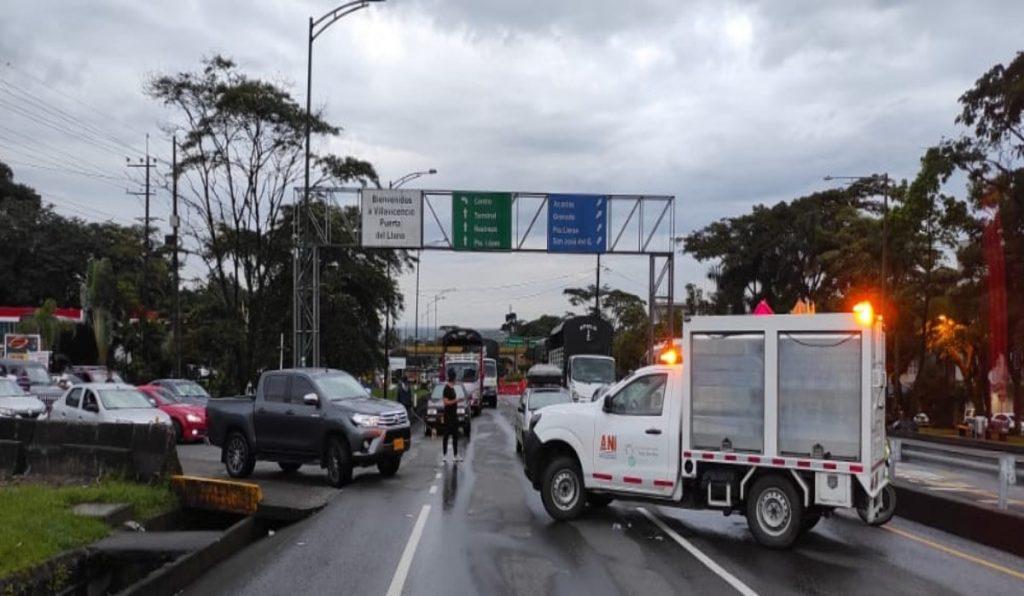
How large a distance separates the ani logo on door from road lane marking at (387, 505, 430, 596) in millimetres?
2610

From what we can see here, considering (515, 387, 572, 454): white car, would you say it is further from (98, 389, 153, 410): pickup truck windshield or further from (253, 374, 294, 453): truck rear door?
(98, 389, 153, 410): pickup truck windshield

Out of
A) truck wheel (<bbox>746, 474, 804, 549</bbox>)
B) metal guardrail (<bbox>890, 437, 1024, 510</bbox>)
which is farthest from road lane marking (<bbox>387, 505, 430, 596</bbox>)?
metal guardrail (<bbox>890, 437, 1024, 510</bbox>)

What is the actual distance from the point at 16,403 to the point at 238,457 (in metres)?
11.1

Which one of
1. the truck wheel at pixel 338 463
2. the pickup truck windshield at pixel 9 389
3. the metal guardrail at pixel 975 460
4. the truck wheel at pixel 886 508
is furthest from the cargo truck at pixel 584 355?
the truck wheel at pixel 886 508

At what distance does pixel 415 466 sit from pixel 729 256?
4131 centimetres

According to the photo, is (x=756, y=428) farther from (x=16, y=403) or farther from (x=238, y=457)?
(x=16, y=403)

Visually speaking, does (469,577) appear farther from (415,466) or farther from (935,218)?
(935,218)

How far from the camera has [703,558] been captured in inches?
396

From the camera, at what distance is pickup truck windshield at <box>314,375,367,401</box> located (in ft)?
55.3

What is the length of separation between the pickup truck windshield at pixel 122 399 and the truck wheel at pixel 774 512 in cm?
1631

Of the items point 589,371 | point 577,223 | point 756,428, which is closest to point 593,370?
point 589,371

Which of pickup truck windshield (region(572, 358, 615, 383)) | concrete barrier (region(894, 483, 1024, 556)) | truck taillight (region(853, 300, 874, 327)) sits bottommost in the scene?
concrete barrier (region(894, 483, 1024, 556))

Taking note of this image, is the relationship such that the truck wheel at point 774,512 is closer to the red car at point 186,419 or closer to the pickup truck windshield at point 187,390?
the red car at point 186,419

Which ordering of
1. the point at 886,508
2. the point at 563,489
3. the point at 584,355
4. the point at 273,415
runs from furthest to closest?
the point at 584,355
the point at 273,415
the point at 563,489
the point at 886,508
